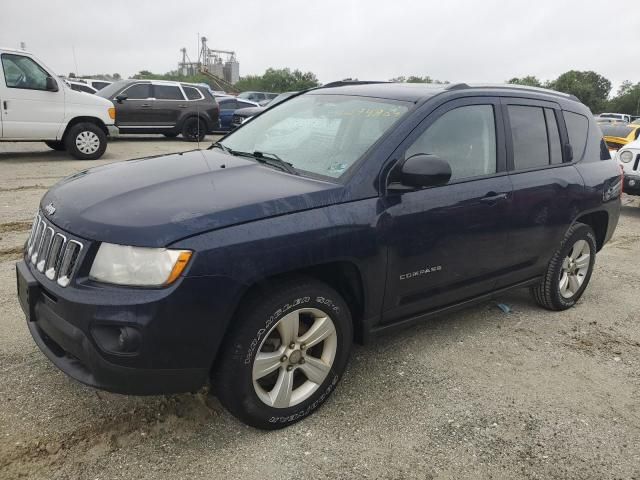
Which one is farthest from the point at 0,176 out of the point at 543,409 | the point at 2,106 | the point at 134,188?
the point at 543,409

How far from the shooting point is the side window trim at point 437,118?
292 centimetres

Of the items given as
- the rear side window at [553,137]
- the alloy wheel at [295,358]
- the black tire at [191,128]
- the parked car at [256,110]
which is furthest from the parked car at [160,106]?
the alloy wheel at [295,358]

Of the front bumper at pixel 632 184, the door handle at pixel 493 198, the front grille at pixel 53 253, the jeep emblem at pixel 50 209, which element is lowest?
the front bumper at pixel 632 184

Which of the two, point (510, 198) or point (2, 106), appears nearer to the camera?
point (510, 198)

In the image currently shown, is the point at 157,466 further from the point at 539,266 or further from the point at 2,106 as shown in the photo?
the point at 2,106

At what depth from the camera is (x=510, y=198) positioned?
139 inches

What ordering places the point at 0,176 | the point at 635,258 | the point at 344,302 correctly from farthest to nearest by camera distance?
the point at 0,176 → the point at 635,258 → the point at 344,302

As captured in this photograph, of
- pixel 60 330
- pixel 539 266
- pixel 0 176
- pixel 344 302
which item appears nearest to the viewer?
pixel 60 330

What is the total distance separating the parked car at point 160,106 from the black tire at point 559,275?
11.1 meters

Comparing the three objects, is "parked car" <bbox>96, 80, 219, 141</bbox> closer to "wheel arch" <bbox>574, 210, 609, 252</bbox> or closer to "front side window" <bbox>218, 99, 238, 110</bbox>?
"front side window" <bbox>218, 99, 238, 110</bbox>

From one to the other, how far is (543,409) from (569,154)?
2082mm

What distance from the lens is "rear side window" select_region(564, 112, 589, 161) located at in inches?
167

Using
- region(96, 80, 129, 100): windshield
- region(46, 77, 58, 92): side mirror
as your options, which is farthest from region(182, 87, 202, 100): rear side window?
region(46, 77, 58, 92): side mirror

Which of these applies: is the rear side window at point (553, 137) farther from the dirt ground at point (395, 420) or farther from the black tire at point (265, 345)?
the black tire at point (265, 345)
